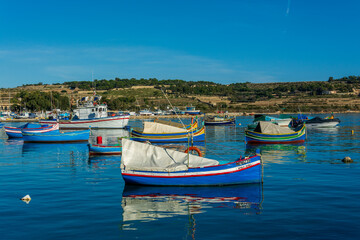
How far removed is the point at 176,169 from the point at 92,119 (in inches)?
2541

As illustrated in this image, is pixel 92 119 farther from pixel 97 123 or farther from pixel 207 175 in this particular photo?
pixel 207 175

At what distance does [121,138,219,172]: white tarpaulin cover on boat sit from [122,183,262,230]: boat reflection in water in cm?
131

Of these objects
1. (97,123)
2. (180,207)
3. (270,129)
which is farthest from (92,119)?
(180,207)

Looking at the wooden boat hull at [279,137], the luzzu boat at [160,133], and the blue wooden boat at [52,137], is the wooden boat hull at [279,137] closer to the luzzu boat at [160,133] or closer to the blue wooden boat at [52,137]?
the luzzu boat at [160,133]

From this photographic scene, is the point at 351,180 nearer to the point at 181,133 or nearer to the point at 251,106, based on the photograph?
the point at 181,133

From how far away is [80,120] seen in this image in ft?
270

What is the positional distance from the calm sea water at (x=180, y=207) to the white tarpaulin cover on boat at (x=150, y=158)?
4.48 ft

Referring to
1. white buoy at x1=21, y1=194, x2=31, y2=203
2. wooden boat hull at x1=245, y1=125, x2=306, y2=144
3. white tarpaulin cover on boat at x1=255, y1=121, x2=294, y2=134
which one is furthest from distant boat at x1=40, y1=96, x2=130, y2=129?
white buoy at x1=21, y1=194, x2=31, y2=203

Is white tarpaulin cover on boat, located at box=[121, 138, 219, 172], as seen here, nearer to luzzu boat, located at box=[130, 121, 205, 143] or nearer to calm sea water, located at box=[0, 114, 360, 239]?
calm sea water, located at box=[0, 114, 360, 239]

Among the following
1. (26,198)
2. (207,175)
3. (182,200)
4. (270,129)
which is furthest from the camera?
(270,129)

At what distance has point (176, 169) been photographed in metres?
20.5

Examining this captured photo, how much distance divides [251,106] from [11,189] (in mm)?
160149

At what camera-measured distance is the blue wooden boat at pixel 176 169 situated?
67.8 feet

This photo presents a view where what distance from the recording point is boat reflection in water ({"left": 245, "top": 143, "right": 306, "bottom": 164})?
33.2 metres
